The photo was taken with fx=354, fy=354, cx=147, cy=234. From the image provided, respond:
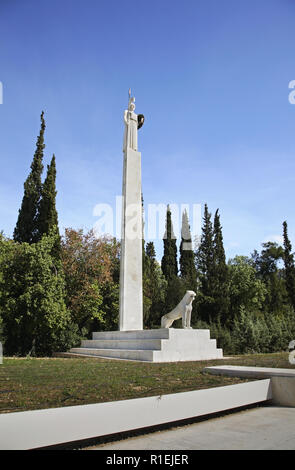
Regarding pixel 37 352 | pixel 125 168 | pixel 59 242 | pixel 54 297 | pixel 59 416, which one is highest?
pixel 125 168

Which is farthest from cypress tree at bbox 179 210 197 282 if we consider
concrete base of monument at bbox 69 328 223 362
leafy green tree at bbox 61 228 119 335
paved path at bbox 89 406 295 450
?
paved path at bbox 89 406 295 450

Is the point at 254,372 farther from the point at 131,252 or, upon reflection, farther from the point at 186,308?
the point at 131,252

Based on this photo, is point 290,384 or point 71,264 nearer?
point 290,384

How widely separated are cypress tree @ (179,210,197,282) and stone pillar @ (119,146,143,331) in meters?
12.7

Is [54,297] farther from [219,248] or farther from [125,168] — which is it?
[219,248]

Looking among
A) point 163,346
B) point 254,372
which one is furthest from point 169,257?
point 254,372

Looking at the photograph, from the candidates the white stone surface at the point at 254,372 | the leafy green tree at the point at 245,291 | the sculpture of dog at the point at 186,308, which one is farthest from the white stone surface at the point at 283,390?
the leafy green tree at the point at 245,291

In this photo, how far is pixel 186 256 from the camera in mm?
31000

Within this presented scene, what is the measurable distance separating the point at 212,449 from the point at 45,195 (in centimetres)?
2046

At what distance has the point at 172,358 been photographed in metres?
10.9

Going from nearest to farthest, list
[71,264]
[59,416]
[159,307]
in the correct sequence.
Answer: [59,416], [71,264], [159,307]

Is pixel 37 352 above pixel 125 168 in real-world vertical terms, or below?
below

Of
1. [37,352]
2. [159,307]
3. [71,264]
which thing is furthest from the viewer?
[159,307]

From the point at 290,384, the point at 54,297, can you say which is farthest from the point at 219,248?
the point at 290,384
